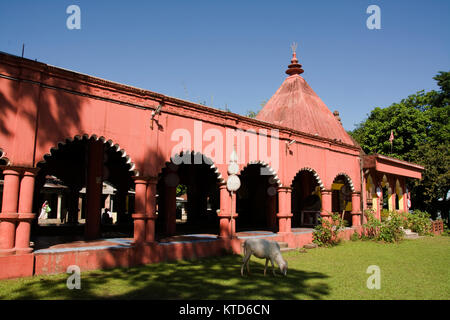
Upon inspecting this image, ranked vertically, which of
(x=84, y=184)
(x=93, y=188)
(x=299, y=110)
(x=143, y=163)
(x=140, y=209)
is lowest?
(x=140, y=209)

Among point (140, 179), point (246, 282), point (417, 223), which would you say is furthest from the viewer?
point (417, 223)

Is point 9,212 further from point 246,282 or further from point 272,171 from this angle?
point 272,171

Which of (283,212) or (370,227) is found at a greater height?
(283,212)

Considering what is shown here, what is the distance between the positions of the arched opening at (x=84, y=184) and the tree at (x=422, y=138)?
20.2 m

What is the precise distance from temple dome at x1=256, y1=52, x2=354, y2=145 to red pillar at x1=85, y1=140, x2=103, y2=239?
1076 centimetres

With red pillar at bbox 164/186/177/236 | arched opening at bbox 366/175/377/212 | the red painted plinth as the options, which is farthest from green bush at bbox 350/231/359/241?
the red painted plinth

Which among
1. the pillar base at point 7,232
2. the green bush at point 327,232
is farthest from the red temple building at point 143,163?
the green bush at point 327,232

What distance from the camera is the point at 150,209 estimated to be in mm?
9641

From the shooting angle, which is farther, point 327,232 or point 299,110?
point 299,110

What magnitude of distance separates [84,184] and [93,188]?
6687 mm

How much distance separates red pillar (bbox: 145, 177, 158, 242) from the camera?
955 cm

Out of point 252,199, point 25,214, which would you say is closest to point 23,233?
point 25,214

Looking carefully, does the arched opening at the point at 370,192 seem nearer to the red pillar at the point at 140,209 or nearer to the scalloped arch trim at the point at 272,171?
the scalloped arch trim at the point at 272,171
